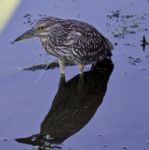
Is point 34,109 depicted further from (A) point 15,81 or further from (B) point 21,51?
(B) point 21,51

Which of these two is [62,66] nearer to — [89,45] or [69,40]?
[69,40]

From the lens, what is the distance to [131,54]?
9.92 meters

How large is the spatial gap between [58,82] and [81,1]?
249 centimetres

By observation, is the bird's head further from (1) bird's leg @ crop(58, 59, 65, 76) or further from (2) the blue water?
(2) the blue water

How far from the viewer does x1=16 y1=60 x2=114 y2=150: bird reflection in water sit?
26.7 ft

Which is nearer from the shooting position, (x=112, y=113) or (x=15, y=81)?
(x=112, y=113)

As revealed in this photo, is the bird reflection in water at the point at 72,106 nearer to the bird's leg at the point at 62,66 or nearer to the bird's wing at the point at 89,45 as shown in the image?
the bird's leg at the point at 62,66

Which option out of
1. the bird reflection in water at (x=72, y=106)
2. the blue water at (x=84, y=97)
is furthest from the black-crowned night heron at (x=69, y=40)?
the blue water at (x=84, y=97)

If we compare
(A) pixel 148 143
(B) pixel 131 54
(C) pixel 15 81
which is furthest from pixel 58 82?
(A) pixel 148 143

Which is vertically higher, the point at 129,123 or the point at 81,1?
the point at 81,1

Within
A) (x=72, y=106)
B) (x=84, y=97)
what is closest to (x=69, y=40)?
(x=84, y=97)

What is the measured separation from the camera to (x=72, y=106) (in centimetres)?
895

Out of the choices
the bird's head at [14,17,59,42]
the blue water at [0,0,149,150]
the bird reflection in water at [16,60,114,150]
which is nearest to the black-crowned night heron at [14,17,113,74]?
the bird's head at [14,17,59,42]

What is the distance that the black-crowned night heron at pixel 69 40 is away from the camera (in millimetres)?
9141
